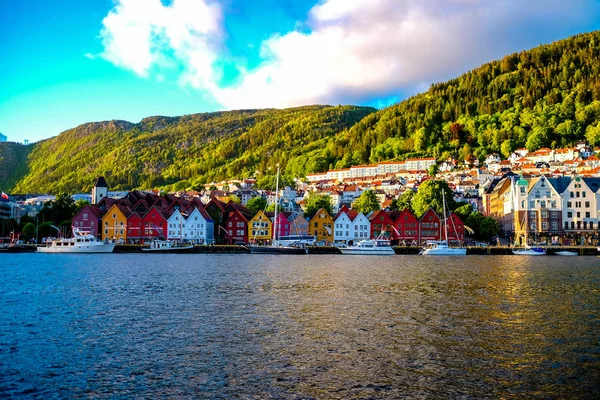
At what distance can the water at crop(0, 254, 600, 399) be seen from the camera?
45.0ft

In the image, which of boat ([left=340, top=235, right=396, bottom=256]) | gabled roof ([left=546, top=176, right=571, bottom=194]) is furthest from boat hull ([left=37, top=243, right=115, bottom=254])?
gabled roof ([left=546, top=176, right=571, bottom=194])

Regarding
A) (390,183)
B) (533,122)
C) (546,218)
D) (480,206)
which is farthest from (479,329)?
(533,122)

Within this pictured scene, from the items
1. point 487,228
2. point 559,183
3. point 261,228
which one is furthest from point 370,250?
point 559,183

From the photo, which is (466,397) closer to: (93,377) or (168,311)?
(93,377)

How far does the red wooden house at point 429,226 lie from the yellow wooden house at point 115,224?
52.1m

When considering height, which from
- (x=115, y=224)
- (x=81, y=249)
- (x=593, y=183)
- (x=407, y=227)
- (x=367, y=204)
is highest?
(x=593, y=183)

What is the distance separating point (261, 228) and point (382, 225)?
21647 mm

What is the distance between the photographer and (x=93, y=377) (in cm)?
1443

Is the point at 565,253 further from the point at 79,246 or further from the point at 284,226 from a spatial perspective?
the point at 79,246

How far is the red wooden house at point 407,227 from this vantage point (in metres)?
97.4

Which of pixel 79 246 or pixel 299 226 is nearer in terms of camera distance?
pixel 79 246

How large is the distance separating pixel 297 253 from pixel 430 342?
64.1 m

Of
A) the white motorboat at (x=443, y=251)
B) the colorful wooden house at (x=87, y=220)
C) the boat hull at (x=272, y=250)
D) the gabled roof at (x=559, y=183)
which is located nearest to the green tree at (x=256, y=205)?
the colorful wooden house at (x=87, y=220)

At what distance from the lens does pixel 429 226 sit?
3841 inches
